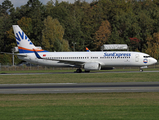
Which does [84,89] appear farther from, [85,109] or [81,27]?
[81,27]

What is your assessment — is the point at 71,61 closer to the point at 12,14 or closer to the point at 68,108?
the point at 68,108

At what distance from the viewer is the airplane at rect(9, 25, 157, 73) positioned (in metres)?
45.3

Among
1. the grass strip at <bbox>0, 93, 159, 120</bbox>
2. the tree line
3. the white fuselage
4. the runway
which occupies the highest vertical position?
the tree line

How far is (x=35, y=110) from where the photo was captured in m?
13.4

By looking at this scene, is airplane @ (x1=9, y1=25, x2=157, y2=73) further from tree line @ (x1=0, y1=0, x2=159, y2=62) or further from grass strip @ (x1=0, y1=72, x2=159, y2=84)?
tree line @ (x1=0, y1=0, x2=159, y2=62)

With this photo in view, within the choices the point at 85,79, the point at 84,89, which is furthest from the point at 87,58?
the point at 84,89

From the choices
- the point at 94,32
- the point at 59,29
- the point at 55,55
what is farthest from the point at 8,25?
the point at 55,55

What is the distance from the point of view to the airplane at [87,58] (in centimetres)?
4528

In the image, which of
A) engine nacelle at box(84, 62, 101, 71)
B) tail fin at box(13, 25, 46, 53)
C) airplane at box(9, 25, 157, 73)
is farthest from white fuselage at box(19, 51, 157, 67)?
engine nacelle at box(84, 62, 101, 71)

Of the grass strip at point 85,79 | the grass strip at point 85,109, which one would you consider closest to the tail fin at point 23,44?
the grass strip at point 85,79

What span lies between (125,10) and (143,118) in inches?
4905

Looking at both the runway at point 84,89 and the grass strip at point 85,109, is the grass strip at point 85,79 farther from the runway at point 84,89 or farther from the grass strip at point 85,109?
the grass strip at point 85,109

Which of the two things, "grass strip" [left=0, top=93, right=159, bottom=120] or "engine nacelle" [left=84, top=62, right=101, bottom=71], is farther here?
"engine nacelle" [left=84, top=62, right=101, bottom=71]

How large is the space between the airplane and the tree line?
149ft
